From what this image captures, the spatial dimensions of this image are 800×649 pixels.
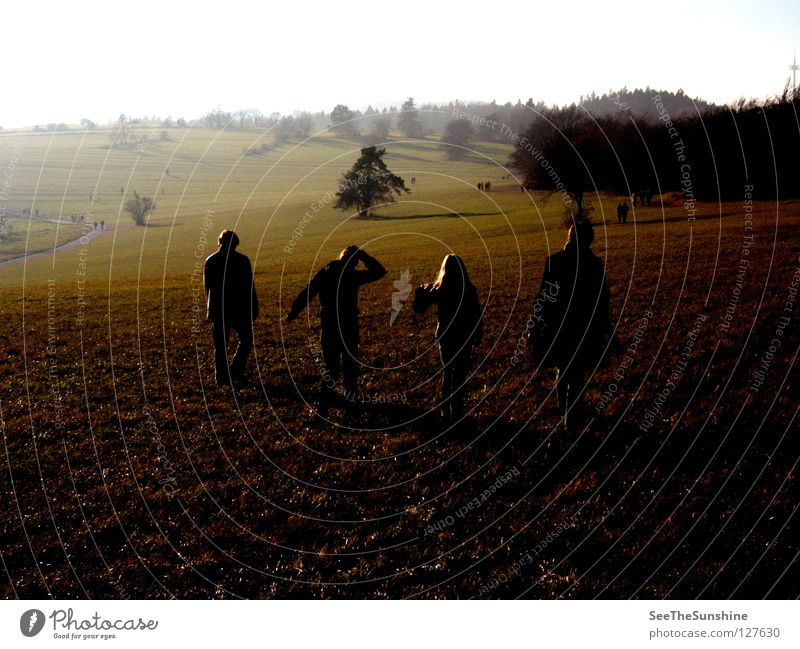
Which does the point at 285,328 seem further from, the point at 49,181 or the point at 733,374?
the point at 49,181

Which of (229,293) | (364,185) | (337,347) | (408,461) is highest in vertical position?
(364,185)

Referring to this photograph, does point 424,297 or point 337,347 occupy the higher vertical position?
point 424,297

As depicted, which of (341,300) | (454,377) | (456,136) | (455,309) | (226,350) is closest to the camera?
(455,309)

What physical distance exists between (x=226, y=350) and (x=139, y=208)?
8397 centimetres

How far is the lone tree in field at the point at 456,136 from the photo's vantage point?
4517 centimetres

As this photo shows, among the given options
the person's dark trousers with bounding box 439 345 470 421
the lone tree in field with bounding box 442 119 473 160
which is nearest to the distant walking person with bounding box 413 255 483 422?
the person's dark trousers with bounding box 439 345 470 421

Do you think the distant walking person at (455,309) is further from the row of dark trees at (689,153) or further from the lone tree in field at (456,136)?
the row of dark trees at (689,153)

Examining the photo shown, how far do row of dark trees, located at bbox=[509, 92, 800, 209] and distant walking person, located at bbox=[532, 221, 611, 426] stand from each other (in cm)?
3505

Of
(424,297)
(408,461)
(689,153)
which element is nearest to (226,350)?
(424,297)

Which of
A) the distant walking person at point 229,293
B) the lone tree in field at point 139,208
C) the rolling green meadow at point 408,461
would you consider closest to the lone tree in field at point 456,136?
the distant walking person at point 229,293

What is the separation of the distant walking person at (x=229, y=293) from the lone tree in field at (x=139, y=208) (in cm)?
8143

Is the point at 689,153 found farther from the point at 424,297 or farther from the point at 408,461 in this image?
the point at 408,461

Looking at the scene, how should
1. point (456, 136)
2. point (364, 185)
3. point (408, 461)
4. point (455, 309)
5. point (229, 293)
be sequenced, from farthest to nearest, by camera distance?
point (456, 136) → point (364, 185) → point (229, 293) → point (455, 309) → point (408, 461)

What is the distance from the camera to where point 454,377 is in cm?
1190
